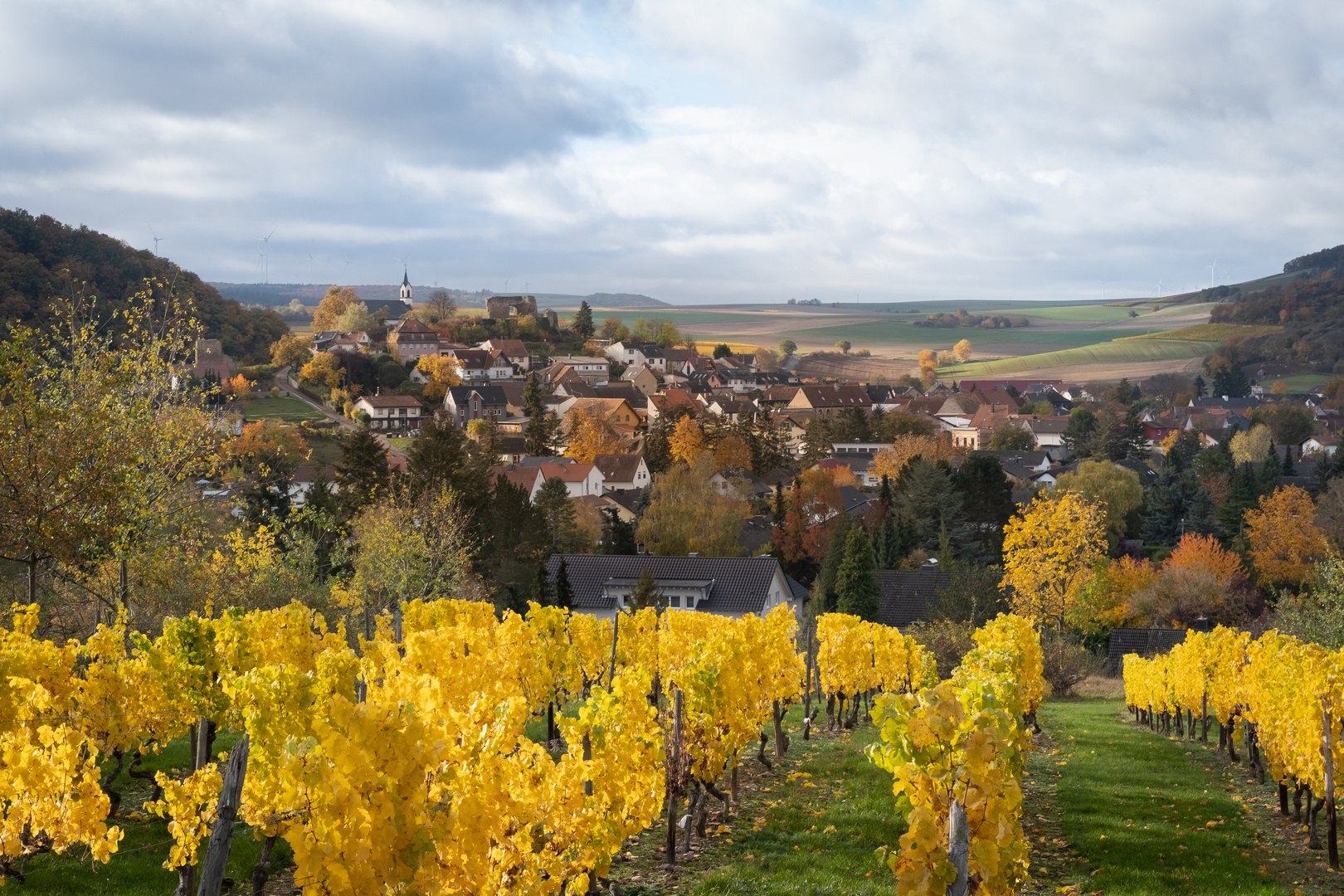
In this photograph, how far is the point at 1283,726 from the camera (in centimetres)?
1198

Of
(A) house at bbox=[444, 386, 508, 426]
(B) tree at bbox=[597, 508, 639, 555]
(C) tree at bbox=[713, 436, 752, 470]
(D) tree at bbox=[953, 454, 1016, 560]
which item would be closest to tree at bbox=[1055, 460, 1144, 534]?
(D) tree at bbox=[953, 454, 1016, 560]

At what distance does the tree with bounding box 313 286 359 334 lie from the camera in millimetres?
155375

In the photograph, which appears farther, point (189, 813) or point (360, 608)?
point (360, 608)

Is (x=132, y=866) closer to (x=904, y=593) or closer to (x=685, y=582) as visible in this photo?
(x=685, y=582)

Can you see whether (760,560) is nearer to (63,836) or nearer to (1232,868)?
(1232,868)

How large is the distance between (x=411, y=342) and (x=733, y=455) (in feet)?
228

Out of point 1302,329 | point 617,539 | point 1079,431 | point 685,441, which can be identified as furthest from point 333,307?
point 1302,329

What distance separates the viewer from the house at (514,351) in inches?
5148

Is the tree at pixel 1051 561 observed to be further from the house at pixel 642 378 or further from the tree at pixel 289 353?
the house at pixel 642 378

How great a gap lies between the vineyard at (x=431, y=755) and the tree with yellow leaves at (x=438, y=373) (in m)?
98.9

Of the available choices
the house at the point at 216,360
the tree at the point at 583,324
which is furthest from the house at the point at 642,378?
the house at the point at 216,360

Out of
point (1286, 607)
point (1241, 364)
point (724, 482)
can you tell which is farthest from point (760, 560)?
point (1241, 364)

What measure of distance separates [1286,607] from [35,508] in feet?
120

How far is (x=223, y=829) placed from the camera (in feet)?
19.1
